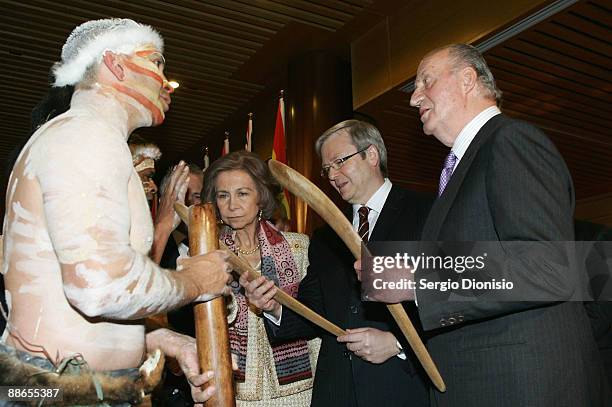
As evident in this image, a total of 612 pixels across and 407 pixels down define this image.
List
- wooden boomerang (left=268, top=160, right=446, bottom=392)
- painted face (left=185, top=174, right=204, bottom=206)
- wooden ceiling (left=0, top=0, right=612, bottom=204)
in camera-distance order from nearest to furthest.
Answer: wooden boomerang (left=268, top=160, right=446, bottom=392) → painted face (left=185, top=174, right=204, bottom=206) → wooden ceiling (left=0, top=0, right=612, bottom=204)

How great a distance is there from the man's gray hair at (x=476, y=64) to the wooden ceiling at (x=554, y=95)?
3.23m

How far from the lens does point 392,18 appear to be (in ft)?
18.9

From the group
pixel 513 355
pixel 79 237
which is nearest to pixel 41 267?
pixel 79 237

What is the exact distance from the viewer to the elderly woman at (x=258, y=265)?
8.29 ft

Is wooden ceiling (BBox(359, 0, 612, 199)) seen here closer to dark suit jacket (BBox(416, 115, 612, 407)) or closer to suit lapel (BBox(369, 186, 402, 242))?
suit lapel (BBox(369, 186, 402, 242))

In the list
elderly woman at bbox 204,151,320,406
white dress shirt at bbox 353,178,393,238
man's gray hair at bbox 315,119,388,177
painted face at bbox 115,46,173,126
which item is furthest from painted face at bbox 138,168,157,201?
painted face at bbox 115,46,173,126

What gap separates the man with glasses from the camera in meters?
2.08

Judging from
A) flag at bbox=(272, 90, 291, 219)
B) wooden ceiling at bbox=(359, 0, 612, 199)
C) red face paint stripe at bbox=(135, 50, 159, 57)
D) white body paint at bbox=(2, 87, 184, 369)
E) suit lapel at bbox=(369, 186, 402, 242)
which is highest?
wooden ceiling at bbox=(359, 0, 612, 199)

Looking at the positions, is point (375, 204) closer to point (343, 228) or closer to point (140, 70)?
point (343, 228)

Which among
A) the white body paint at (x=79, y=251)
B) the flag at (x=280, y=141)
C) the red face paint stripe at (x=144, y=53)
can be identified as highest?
the flag at (x=280, y=141)

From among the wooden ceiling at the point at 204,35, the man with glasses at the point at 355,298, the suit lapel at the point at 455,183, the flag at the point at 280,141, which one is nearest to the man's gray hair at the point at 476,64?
the suit lapel at the point at 455,183

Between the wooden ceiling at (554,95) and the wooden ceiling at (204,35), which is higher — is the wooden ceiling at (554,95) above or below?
below

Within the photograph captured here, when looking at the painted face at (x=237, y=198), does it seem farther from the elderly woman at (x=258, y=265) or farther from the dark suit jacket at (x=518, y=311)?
the dark suit jacket at (x=518, y=311)

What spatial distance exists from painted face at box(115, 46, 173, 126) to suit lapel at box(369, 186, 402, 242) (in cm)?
108
